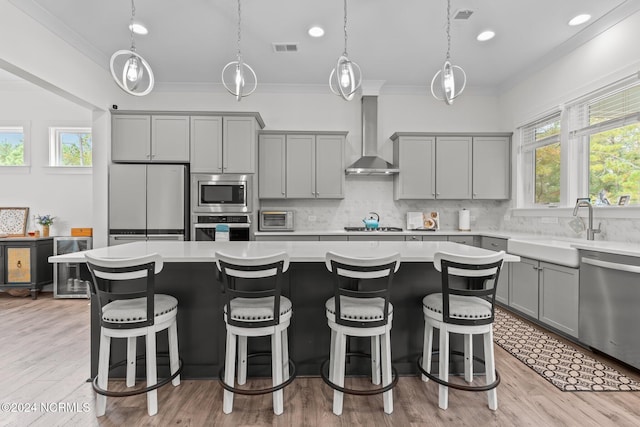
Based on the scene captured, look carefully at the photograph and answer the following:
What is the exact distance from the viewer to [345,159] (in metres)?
5.09

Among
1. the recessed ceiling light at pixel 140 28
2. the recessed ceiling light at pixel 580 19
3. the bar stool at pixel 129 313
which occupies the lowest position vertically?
the bar stool at pixel 129 313

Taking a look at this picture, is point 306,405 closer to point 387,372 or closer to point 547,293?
point 387,372

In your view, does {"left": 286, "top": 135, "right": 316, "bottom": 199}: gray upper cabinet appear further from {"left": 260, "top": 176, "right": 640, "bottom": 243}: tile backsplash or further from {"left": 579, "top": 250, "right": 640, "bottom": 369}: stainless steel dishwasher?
{"left": 579, "top": 250, "right": 640, "bottom": 369}: stainless steel dishwasher

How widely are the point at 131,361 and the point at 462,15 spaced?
405 cm

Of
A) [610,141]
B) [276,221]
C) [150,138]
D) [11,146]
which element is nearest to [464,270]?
[610,141]

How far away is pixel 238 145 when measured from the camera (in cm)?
441

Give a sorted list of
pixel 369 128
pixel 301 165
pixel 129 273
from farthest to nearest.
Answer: pixel 369 128 < pixel 301 165 < pixel 129 273

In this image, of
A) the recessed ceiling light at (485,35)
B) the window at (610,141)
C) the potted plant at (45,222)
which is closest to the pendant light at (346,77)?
the recessed ceiling light at (485,35)

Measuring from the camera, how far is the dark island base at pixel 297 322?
7.73ft

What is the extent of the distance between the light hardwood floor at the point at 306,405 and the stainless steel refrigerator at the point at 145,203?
1.88 m

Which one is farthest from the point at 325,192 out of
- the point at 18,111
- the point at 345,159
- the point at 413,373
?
the point at 18,111

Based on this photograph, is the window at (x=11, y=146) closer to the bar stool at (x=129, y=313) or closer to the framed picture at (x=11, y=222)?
the framed picture at (x=11, y=222)

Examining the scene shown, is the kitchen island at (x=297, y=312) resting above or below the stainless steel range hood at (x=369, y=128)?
below

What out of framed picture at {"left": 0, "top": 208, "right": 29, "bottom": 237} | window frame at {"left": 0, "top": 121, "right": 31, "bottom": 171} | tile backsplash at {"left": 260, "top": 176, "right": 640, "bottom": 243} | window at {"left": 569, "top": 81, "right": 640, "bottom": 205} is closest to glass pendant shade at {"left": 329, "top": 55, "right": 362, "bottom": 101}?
window at {"left": 569, "top": 81, "right": 640, "bottom": 205}
